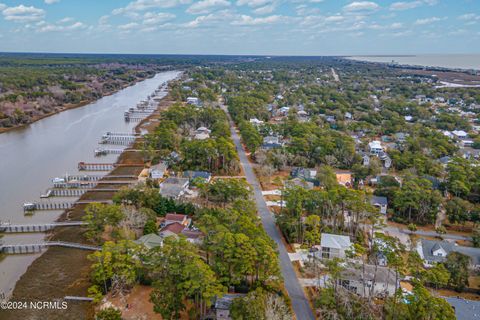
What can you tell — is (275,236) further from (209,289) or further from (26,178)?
(26,178)

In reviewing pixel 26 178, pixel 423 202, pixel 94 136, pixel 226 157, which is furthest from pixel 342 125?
pixel 26 178

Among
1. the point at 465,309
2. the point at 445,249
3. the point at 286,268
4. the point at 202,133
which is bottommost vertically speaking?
the point at 286,268

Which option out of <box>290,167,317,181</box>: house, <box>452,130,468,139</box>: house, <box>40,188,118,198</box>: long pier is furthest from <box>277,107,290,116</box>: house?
<box>40,188,118,198</box>: long pier

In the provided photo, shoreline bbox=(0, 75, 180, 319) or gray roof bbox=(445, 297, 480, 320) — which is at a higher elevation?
gray roof bbox=(445, 297, 480, 320)

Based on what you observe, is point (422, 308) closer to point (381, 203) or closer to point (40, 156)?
point (381, 203)

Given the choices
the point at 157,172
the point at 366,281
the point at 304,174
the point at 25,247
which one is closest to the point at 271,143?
the point at 304,174

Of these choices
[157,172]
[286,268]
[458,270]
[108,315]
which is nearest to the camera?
[108,315]

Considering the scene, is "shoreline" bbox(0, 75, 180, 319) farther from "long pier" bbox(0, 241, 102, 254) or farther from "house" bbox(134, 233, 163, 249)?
"house" bbox(134, 233, 163, 249)

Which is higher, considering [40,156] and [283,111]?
[283,111]

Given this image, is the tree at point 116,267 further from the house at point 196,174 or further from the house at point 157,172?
the house at point 157,172
